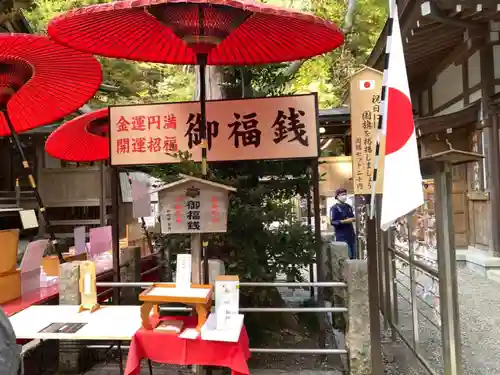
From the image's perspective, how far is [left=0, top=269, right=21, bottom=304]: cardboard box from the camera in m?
5.16

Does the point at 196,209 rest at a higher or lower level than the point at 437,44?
lower

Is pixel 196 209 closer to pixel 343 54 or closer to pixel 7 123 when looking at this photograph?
pixel 7 123

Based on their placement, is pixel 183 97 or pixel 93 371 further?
pixel 183 97

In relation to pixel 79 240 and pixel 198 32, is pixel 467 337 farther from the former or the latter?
pixel 79 240

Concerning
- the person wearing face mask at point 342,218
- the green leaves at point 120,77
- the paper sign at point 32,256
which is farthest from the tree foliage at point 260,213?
the green leaves at point 120,77

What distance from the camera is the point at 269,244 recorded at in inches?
227

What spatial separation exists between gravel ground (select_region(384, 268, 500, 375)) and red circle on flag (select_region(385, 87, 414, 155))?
2.59 m

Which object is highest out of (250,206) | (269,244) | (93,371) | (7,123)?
(7,123)

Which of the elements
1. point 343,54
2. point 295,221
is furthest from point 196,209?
point 343,54

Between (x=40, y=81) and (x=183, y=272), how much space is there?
334 cm

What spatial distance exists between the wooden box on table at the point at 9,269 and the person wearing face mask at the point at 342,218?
240 inches

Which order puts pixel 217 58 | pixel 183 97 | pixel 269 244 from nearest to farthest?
pixel 217 58, pixel 269 244, pixel 183 97

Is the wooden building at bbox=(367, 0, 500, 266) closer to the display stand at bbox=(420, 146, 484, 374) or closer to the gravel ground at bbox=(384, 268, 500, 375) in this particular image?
the gravel ground at bbox=(384, 268, 500, 375)

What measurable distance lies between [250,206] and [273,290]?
1263 mm
